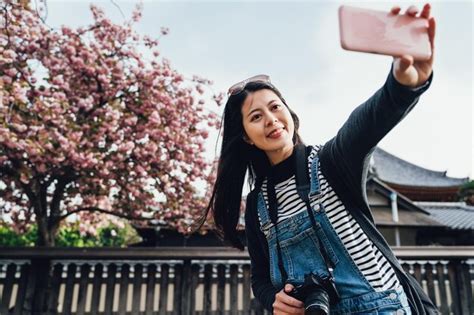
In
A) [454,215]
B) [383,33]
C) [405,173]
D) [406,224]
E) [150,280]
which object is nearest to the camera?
[383,33]

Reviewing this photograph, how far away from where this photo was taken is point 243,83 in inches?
67.2

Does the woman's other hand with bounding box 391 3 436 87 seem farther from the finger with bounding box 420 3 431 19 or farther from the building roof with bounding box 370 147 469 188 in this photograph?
the building roof with bounding box 370 147 469 188

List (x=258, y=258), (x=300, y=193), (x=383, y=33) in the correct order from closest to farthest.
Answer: (x=383, y=33) → (x=300, y=193) → (x=258, y=258)

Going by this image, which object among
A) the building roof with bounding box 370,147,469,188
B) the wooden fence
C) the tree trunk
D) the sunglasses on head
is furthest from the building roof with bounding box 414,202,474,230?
the sunglasses on head

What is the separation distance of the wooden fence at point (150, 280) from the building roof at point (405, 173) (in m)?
14.7

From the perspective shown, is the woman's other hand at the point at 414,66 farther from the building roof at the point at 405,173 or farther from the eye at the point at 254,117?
the building roof at the point at 405,173

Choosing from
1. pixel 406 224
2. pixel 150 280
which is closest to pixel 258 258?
pixel 150 280

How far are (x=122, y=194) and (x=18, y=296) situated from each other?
1728 mm

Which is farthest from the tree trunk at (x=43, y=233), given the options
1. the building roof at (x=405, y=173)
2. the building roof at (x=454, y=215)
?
the building roof at (x=405, y=173)

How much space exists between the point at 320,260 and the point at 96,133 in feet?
13.6

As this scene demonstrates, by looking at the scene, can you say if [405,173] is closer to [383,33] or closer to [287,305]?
[287,305]

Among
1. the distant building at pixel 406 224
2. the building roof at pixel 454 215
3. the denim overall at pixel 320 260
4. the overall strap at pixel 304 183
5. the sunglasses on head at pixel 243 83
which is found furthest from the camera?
the building roof at pixel 454 215

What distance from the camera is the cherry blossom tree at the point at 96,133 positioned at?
429 centimetres

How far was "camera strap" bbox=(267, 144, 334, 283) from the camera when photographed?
1.24 m
